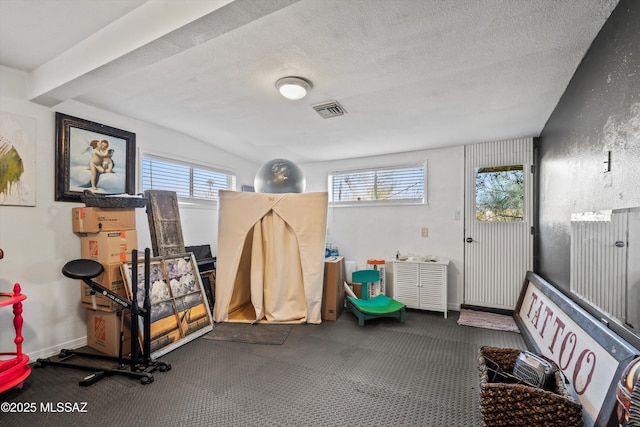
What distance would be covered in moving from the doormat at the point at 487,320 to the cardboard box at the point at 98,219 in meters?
3.98

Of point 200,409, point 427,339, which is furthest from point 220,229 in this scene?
point 427,339

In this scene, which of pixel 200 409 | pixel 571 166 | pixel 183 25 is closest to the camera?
pixel 183 25

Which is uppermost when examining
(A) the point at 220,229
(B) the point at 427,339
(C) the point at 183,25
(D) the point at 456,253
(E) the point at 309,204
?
(C) the point at 183,25

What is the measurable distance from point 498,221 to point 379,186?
1796mm

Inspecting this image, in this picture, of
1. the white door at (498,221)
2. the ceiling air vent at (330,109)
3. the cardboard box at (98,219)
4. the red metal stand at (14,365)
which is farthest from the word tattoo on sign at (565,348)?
the cardboard box at (98,219)

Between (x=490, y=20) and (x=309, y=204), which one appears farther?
(x=309, y=204)

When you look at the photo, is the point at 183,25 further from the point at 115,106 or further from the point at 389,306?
the point at 389,306

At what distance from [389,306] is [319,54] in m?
3.01

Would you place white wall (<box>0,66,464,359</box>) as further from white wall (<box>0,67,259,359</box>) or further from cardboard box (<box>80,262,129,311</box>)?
cardboard box (<box>80,262,129,311</box>)

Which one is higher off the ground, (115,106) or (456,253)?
(115,106)

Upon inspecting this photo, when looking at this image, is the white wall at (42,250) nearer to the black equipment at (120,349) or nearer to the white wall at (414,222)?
the black equipment at (120,349)

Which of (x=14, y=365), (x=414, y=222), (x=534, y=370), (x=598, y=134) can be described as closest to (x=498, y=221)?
(x=414, y=222)

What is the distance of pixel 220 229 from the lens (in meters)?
3.60

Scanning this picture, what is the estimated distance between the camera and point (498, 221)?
153 inches
